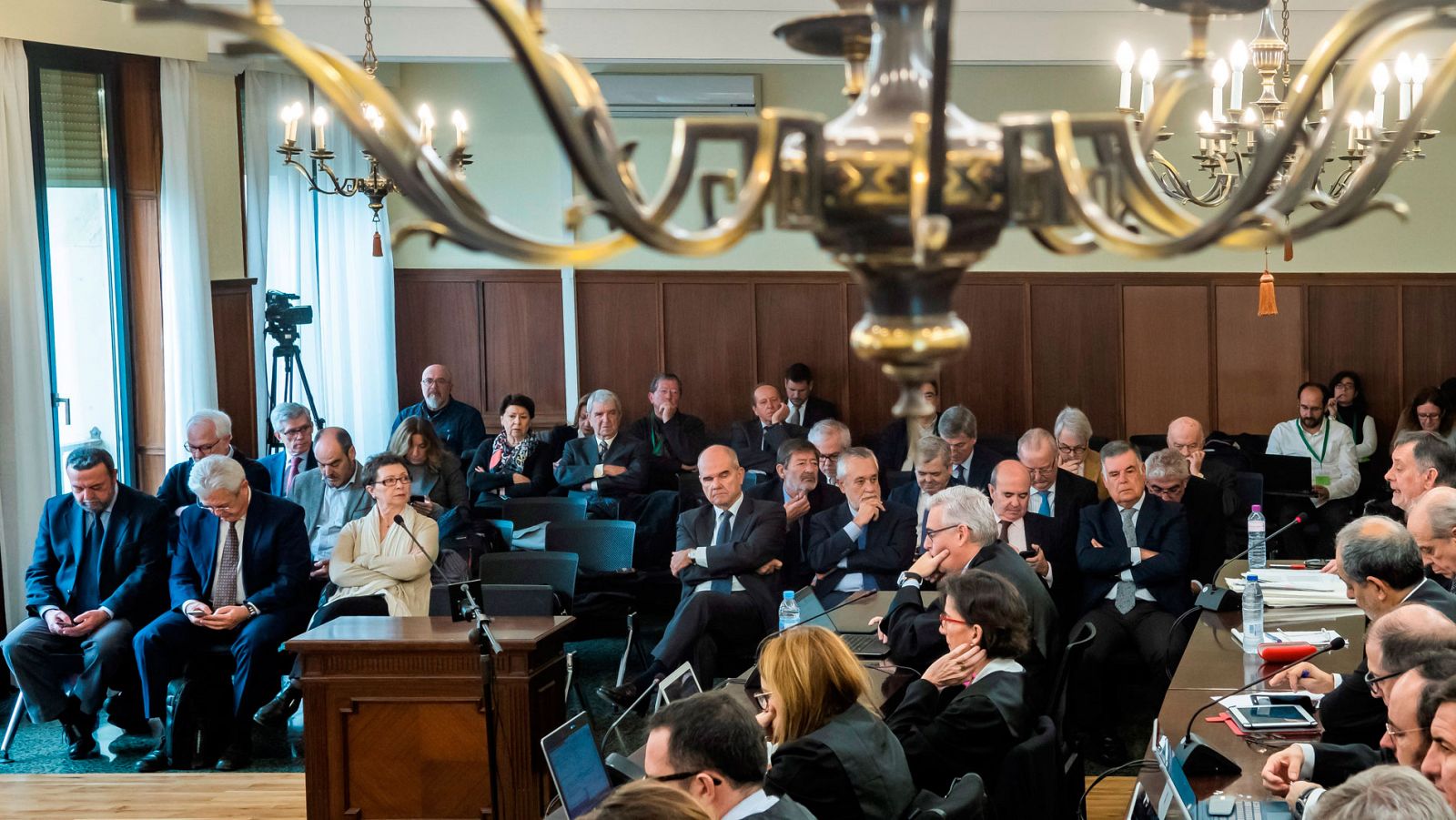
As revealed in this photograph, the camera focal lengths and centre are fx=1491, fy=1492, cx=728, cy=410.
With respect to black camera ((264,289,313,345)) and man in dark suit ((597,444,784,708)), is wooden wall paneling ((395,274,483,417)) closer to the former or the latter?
black camera ((264,289,313,345))

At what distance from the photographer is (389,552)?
667 centimetres

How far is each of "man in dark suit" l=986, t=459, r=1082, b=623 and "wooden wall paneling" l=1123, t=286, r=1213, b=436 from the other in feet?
18.0

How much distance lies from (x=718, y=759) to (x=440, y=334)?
9274 millimetres

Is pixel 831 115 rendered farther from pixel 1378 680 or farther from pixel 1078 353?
pixel 1378 680

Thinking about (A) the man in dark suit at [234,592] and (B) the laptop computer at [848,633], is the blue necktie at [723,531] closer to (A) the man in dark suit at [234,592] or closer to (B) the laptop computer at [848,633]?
(B) the laptop computer at [848,633]

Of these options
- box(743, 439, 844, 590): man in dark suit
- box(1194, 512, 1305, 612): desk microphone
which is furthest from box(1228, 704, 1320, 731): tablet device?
box(743, 439, 844, 590): man in dark suit

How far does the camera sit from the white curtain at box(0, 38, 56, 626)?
24.7 ft

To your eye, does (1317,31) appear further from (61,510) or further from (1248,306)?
(61,510)

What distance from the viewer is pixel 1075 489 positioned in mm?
7105

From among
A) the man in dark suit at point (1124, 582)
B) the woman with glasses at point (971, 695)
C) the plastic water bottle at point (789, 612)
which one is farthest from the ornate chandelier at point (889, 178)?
the man in dark suit at point (1124, 582)

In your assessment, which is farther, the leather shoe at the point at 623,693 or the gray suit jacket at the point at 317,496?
the gray suit jacket at the point at 317,496

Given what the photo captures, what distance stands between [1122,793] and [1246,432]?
6.78 meters

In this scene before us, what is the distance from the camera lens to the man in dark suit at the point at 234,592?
6.55 m

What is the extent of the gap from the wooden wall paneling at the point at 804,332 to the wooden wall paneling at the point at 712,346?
106mm
